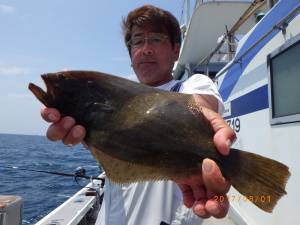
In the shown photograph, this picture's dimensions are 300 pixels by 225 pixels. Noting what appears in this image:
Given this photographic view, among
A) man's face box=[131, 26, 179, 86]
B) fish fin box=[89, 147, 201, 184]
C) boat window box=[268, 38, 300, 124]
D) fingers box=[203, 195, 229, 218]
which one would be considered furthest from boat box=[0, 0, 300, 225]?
man's face box=[131, 26, 179, 86]

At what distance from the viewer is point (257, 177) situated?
1831 mm

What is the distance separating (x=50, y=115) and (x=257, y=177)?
123 cm

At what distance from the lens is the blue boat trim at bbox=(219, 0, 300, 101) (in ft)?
13.7

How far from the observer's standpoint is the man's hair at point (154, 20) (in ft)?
9.46

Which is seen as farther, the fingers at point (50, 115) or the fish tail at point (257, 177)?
the fingers at point (50, 115)

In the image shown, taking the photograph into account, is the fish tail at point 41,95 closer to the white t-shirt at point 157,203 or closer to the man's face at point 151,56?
the white t-shirt at point 157,203

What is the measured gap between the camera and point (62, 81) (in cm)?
217

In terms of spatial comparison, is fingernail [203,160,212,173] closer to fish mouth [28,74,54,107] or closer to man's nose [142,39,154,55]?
fish mouth [28,74,54,107]

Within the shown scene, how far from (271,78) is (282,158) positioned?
106cm

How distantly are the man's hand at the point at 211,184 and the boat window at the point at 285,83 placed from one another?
2.07 m

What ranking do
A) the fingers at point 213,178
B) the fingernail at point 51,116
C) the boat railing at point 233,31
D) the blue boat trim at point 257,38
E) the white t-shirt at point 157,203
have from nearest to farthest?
1. the fingers at point 213,178
2. the fingernail at point 51,116
3. the white t-shirt at point 157,203
4. the blue boat trim at point 257,38
5. the boat railing at point 233,31

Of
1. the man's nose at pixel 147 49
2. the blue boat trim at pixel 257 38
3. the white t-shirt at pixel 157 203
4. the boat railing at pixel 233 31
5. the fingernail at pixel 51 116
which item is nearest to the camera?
the fingernail at pixel 51 116

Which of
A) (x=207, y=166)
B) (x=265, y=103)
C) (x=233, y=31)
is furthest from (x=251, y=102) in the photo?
(x=207, y=166)

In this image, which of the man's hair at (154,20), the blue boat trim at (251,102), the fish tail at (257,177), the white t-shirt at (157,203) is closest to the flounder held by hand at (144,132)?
the fish tail at (257,177)
